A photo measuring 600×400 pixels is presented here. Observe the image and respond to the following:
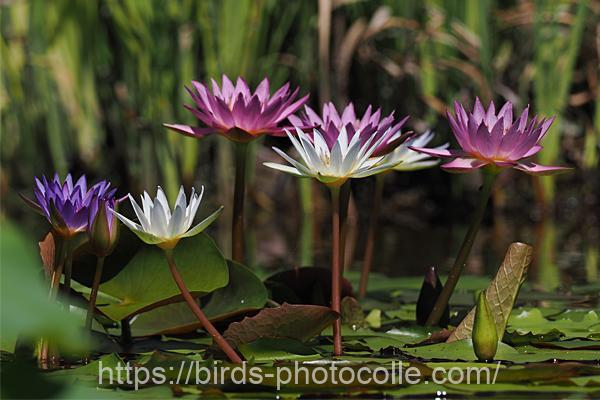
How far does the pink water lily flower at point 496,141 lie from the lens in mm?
1251

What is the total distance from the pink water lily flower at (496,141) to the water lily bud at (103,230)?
41 cm

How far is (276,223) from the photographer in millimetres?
4289

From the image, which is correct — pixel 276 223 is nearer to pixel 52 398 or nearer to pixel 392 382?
pixel 392 382

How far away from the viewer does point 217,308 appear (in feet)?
4.71

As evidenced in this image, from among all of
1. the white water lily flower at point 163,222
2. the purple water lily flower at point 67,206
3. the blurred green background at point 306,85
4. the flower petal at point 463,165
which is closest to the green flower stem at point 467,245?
Answer: the flower petal at point 463,165

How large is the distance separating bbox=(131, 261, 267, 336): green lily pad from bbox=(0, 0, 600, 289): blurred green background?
5.72ft

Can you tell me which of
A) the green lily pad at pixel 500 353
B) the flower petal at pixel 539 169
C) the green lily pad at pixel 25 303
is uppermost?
the flower petal at pixel 539 169

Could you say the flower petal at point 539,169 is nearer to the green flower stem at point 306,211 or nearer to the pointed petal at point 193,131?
the pointed petal at point 193,131

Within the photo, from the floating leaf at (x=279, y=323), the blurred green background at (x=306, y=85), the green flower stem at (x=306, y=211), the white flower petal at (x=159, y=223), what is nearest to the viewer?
the white flower petal at (x=159, y=223)

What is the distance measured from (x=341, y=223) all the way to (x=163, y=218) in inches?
13.3

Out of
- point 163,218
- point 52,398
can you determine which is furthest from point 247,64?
point 52,398

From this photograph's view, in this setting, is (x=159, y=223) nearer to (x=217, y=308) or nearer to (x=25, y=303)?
(x=217, y=308)

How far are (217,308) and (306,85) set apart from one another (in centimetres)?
269

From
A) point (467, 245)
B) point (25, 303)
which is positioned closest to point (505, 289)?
point (467, 245)
